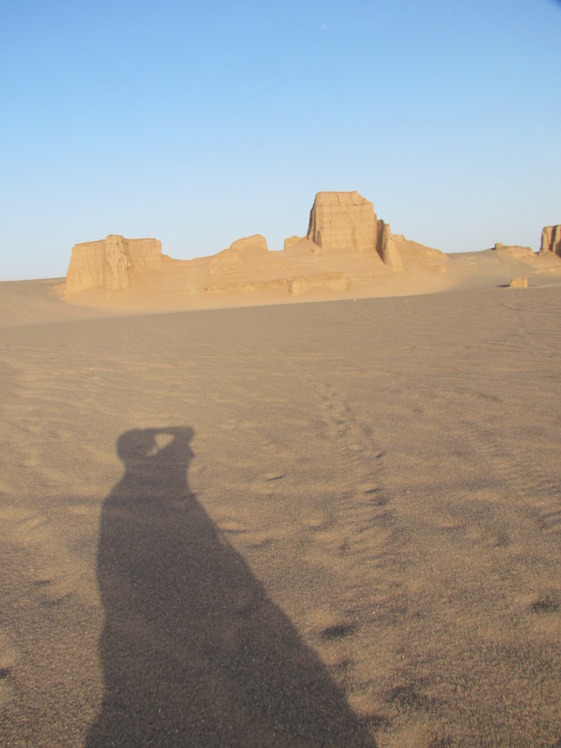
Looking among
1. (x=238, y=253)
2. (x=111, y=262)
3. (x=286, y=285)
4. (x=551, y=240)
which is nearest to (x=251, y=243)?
(x=238, y=253)

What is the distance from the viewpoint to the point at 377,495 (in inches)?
127

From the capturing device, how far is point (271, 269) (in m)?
41.5

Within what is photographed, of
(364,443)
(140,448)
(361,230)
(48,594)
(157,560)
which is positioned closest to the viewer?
(48,594)

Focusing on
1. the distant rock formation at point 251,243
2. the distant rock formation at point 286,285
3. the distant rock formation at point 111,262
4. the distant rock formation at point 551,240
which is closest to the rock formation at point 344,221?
the distant rock formation at point 251,243

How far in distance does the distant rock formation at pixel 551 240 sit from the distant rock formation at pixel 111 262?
55822mm

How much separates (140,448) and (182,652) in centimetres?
282

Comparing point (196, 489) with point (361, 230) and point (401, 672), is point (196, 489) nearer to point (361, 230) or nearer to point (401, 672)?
point (401, 672)

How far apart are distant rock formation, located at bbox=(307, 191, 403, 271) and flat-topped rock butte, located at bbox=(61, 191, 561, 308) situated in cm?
9

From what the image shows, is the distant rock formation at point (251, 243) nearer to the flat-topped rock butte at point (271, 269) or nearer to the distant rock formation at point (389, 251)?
the flat-topped rock butte at point (271, 269)

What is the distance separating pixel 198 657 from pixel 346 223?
4702 cm

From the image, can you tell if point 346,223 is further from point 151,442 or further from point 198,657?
point 198,657

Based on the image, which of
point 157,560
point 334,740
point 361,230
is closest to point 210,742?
point 334,740

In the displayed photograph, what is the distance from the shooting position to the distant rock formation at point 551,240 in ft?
221

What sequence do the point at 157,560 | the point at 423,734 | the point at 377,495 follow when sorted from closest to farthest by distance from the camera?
1. the point at 423,734
2. the point at 157,560
3. the point at 377,495
